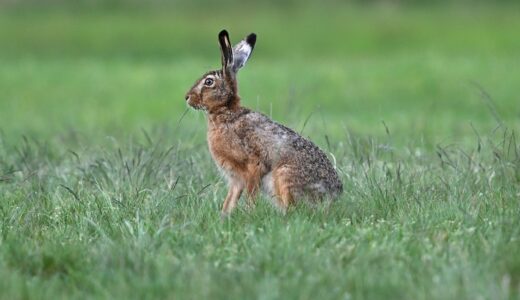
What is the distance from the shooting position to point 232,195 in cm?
727

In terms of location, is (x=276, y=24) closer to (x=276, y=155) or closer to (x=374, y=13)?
(x=374, y=13)

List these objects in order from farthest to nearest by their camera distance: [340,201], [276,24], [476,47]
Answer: [276,24] < [476,47] < [340,201]

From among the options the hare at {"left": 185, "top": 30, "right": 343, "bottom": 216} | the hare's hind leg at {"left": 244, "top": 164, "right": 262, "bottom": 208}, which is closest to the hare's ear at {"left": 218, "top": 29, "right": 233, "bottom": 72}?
the hare at {"left": 185, "top": 30, "right": 343, "bottom": 216}

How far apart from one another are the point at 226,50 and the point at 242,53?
0.42m

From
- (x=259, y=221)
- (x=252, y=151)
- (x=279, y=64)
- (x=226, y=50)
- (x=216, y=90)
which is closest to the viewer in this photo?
(x=259, y=221)

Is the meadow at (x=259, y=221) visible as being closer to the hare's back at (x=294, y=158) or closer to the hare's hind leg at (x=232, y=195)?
the hare's hind leg at (x=232, y=195)

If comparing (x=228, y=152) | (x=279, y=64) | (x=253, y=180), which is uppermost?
(x=228, y=152)

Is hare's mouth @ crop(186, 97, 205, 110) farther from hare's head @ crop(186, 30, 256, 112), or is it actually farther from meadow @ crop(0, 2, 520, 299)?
meadow @ crop(0, 2, 520, 299)

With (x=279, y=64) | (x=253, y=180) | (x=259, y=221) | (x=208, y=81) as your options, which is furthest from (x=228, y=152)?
(x=279, y=64)

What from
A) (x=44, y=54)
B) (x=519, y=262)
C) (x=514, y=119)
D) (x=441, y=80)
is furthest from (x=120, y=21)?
(x=519, y=262)

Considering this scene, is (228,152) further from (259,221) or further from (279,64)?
(279,64)

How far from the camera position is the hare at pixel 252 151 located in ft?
23.3

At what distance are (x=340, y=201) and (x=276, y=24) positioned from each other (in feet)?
79.1

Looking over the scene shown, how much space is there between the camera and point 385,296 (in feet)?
16.3
